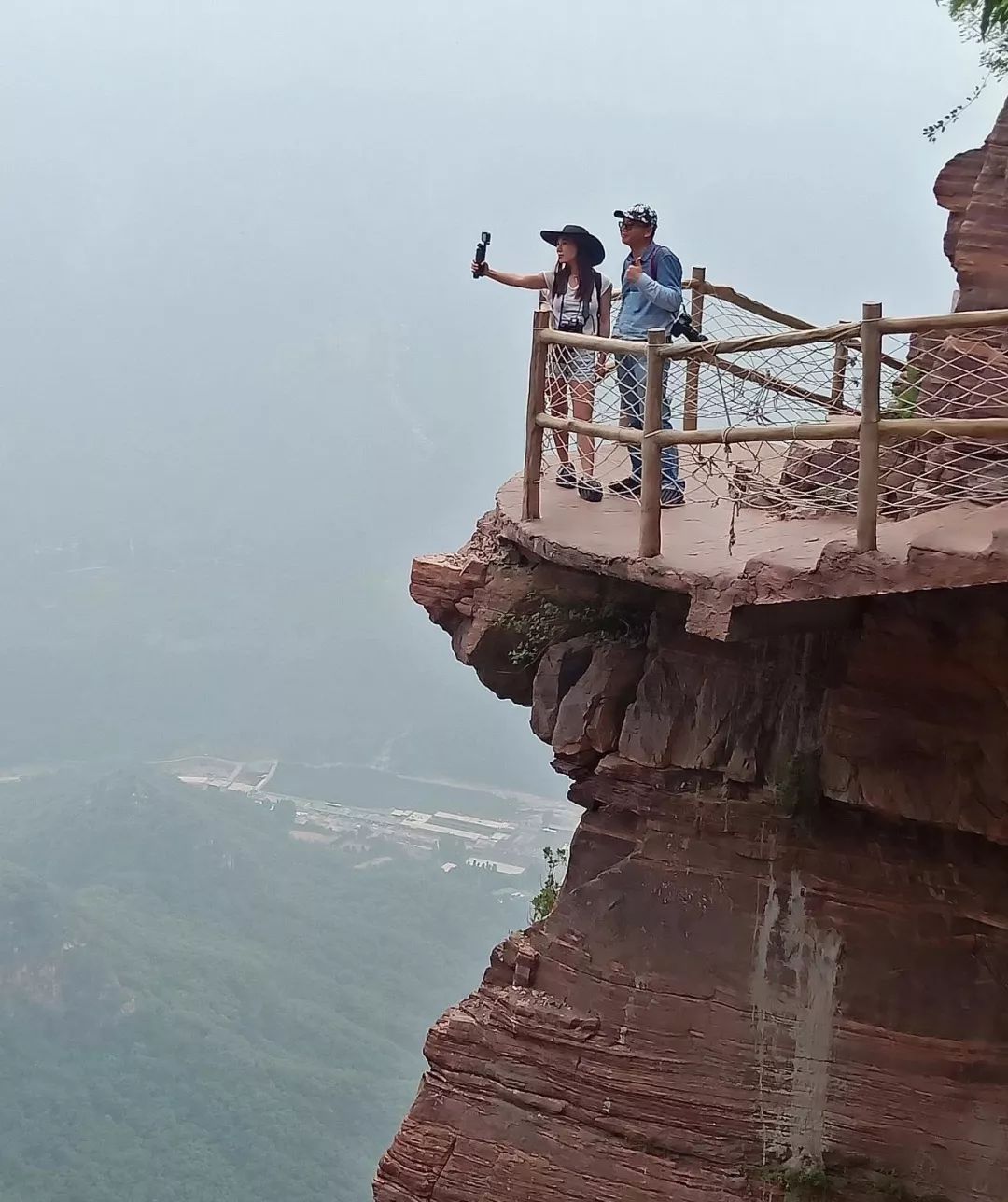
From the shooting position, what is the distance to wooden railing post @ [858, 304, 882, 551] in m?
5.60

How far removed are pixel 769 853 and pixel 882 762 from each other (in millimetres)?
915

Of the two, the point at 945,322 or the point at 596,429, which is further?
the point at 596,429

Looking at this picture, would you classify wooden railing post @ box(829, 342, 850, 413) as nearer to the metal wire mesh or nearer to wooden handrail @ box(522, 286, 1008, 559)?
wooden handrail @ box(522, 286, 1008, 559)

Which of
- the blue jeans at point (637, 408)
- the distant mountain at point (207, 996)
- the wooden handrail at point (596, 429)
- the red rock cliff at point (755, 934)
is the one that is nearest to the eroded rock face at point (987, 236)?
the red rock cliff at point (755, 934)

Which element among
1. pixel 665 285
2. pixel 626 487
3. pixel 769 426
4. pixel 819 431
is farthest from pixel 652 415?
pixel 626 487

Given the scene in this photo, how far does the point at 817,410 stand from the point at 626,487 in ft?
4.17

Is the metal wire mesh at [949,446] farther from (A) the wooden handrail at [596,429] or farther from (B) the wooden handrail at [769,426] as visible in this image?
(A) the wooden handrail at [596,429]

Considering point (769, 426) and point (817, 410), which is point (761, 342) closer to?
point (769, 426)

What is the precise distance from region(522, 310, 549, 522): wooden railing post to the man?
49cm

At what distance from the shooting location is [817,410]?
764 cm

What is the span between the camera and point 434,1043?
8.26 m

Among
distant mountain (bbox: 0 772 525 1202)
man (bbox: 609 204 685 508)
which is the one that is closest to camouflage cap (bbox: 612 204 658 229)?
man (bbox: 609 204 685 508)

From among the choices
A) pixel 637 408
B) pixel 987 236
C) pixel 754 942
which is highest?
pixel 987 236

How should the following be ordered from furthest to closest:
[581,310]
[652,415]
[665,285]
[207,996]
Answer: [207,996] → [581,310] → [665,285] → [652,415]
